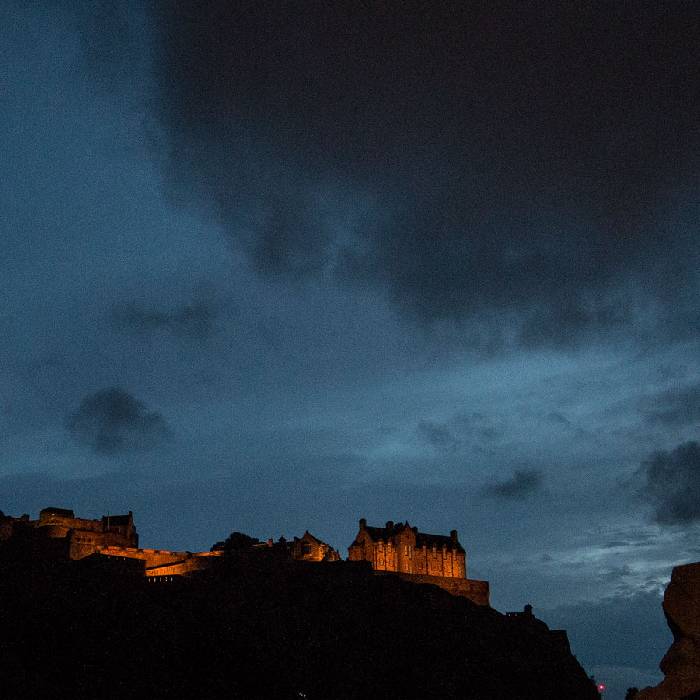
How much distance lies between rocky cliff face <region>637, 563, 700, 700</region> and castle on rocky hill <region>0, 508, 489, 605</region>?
90459 mm

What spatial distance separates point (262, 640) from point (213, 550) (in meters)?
30.4

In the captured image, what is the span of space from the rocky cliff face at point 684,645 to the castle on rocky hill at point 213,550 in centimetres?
9046

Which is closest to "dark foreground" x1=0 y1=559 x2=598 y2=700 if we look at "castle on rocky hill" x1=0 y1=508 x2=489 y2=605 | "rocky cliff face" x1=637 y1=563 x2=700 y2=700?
"castle on rocky hill" x1=0 y1=508 x2=489 y2=605

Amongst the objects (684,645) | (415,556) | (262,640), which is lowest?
(684,645)

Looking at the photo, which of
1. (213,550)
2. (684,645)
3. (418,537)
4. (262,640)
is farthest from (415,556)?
(684,645)

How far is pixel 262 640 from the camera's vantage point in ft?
276

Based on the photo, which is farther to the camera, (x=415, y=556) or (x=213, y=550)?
(x=415, y=556)

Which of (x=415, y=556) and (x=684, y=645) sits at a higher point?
(x=415, y=556)

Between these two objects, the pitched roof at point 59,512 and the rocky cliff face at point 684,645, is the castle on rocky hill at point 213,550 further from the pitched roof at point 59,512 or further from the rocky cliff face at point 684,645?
the rocky cliff face at point 684,645

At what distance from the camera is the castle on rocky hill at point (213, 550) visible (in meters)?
99.0

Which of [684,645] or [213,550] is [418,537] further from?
[684,645]

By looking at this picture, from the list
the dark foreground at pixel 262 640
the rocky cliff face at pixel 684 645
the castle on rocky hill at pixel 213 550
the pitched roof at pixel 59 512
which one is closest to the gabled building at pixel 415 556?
the castle on rocky hill at pixel 213 550

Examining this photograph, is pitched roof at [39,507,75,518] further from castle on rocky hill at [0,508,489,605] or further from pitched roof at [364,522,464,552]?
pitched roof at [364,522,464,552]

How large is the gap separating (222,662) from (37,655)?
17.0 m
